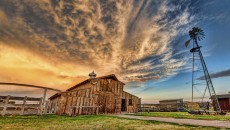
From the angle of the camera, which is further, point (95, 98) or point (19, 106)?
point (95, 98)

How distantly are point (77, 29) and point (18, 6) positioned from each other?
20.4 feet

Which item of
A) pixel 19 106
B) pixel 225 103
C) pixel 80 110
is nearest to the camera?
pixel 19 106

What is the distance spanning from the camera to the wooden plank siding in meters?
18.5

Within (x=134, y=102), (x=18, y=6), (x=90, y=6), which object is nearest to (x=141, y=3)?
(x=90, y=6)

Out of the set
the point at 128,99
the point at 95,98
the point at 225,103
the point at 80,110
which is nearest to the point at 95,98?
the point at 95,98

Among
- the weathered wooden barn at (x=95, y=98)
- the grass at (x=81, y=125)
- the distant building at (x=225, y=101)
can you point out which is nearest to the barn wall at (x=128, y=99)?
the weathered wooden barn at (x=95, y=98)

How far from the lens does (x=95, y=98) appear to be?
21562 mm

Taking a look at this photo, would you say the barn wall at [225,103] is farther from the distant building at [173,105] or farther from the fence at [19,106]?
the fence at [19,106]

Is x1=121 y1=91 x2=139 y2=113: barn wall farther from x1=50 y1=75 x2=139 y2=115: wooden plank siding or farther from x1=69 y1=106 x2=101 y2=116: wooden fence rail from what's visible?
x1=69 y1=106 x2=101 y2=116: wooden fence rail

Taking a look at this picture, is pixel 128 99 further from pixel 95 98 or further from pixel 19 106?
pixel 19 106

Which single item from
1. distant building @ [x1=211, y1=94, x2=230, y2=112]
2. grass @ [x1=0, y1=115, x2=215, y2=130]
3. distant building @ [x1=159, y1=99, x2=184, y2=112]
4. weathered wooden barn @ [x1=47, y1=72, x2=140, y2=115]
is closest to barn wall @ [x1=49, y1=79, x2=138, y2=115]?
weathered wooden barn @ [x1=47, y1=72, x2=140, y2=115]

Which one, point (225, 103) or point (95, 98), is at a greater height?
point (95, 98)

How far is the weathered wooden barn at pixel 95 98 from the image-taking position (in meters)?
18.5

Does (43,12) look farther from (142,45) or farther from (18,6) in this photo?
(142,45)
